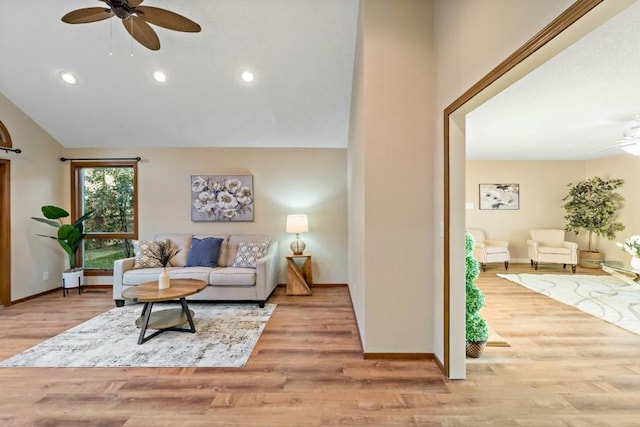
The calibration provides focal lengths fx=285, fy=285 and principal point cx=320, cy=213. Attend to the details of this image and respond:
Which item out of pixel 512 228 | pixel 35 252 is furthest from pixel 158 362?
pixel 512 228

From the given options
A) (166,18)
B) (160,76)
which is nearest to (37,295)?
(160,76)

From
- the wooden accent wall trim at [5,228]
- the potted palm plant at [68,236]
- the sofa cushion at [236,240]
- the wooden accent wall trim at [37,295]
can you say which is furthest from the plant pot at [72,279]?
the sofa cushion at [236,240]

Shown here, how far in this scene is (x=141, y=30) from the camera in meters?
2.46

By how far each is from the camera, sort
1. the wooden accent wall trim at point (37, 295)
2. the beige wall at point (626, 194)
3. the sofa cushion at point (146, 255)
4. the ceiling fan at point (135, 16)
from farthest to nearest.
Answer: the beige wall at point (626, 194) → the sofa cushion at point (146, 255) → the wooden accent wall trim at point (37, 295) → the ceiling fan at point (135, 16)

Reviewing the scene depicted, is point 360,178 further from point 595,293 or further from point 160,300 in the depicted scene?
point 595,293

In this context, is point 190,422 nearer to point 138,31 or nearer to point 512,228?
point 138,31

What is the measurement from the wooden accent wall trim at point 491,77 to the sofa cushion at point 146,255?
3998mm

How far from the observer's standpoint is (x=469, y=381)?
2227 mm

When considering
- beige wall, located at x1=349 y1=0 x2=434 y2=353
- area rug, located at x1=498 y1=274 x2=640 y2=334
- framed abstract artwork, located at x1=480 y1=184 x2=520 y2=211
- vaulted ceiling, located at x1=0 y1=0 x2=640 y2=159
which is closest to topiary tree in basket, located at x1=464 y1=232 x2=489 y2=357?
beige wall, located at x1=349 y1=0 x2=434 y2=353

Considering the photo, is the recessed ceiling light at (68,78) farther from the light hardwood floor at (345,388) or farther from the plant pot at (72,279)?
the light hardwood floor at (345,388)

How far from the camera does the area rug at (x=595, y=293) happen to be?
3488mm

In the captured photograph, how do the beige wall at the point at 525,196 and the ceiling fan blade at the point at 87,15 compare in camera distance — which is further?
the beige wall at the point at 525,196

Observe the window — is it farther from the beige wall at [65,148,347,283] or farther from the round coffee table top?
the round coffee table top

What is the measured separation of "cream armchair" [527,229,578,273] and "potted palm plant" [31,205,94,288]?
8.66m
